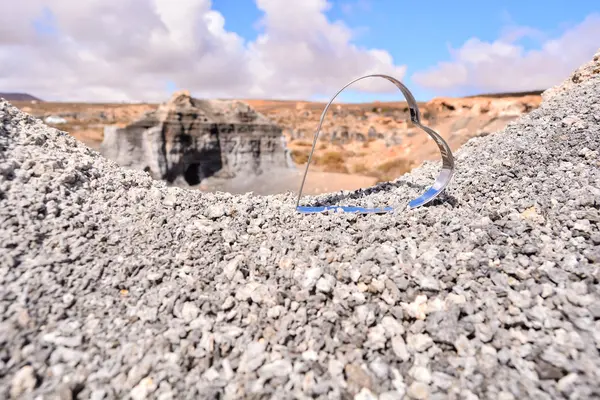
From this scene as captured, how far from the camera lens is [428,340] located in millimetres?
2469

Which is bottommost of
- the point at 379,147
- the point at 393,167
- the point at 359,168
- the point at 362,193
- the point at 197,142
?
the point at 359,168

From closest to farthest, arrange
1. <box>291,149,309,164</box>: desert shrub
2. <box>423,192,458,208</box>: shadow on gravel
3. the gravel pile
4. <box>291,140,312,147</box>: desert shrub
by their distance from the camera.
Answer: the gravel pile → <box>423,192,458,208</box>: shadow on gravel → <box>291,149,309,164</box>: desert shrub → <box>291,140,312,147</box>: desert shrub

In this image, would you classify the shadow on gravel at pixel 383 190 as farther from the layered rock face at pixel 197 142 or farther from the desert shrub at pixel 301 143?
the desert shrub at pixel 301 143

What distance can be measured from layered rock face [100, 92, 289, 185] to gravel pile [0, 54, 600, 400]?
1265cm

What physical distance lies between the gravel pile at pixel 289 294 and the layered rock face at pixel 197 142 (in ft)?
41.5

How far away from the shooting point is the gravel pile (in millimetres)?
2234

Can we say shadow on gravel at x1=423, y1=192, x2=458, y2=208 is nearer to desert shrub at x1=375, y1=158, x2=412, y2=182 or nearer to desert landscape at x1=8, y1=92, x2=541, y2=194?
desert landscape at x1=8, y1=92, x2=541, y2=194

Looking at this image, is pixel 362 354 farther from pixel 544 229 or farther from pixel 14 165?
pixel 14 165

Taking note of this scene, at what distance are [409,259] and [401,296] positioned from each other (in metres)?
0.40

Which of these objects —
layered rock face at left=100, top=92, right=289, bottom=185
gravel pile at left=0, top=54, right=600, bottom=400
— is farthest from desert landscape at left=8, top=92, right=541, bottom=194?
gravel pile at left=0, top=54, right=600, bottom=400

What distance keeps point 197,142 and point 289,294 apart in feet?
50.8

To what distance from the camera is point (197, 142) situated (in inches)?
678

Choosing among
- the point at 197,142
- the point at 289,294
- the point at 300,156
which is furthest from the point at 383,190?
the point at 300,156

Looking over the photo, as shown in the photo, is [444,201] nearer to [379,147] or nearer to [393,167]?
[393,167]
